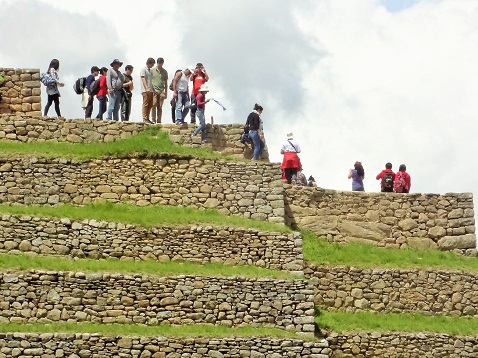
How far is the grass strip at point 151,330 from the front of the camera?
3862cm

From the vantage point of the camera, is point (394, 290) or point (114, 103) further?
point (114, 103)

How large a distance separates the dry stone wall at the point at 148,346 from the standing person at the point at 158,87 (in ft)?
33.9

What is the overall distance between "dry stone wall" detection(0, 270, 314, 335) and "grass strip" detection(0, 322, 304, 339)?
325mm

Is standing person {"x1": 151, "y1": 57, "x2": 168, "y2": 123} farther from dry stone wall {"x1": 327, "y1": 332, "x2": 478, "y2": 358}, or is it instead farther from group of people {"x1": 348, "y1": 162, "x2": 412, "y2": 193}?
dry stone wall {"x1": 327, "y1": 332, "x2": 478, "y2": 358}

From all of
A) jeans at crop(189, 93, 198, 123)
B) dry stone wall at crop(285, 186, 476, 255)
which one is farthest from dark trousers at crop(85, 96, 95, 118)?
dry stone wall at crop(285, 186, 476, 255)

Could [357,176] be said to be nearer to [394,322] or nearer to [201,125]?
[201,125]

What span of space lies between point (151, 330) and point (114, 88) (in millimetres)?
9971

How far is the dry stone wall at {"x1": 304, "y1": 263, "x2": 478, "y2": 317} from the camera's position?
4434cm

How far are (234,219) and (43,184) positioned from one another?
5.44m

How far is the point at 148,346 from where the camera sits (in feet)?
126

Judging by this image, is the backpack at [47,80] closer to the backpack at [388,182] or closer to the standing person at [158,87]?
the standing person at [158,87]

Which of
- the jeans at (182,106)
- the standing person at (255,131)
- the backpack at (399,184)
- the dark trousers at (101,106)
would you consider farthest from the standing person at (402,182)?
the dark trousers at (101,106)

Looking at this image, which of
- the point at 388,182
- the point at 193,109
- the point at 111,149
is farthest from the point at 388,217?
the point at 111,149

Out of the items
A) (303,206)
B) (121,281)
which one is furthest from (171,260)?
(303,206)
